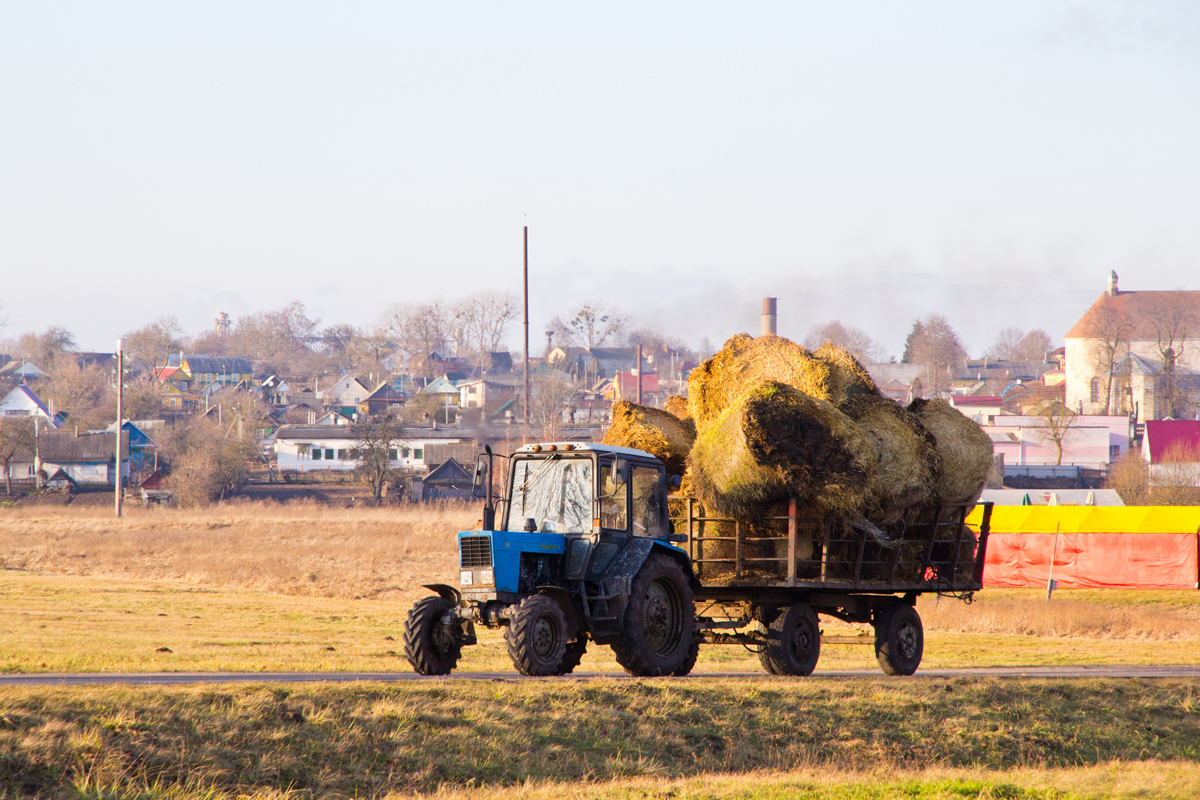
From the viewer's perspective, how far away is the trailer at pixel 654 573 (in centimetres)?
1295

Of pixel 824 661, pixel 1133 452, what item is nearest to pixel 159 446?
pixel 1133 452

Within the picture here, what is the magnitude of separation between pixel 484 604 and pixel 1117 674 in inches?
415

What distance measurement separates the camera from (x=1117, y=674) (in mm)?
17609

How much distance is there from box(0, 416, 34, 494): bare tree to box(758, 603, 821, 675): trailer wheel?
76.7m

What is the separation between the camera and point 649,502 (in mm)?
14625

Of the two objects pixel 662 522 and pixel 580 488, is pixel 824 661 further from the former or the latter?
pixel 580 488

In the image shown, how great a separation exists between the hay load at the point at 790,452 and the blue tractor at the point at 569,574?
1057 millimetres

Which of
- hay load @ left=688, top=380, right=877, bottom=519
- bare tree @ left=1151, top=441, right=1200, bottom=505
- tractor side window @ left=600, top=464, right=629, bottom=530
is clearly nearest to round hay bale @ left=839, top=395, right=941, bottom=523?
hay load @ left=688, top=380, right=877, bottom=519

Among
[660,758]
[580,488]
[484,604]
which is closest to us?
[660,758]

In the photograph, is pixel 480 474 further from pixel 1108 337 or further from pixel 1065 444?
pixel 1108 337

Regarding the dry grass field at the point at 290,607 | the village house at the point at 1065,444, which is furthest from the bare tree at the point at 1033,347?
the dry grass field at the point at 290,607

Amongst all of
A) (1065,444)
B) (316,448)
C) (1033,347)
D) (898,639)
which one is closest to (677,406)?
(898,639)

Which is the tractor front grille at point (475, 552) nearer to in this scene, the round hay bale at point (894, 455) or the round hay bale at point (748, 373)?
the round hay bale at point (748, 373)

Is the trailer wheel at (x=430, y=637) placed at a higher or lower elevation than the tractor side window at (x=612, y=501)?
lower
